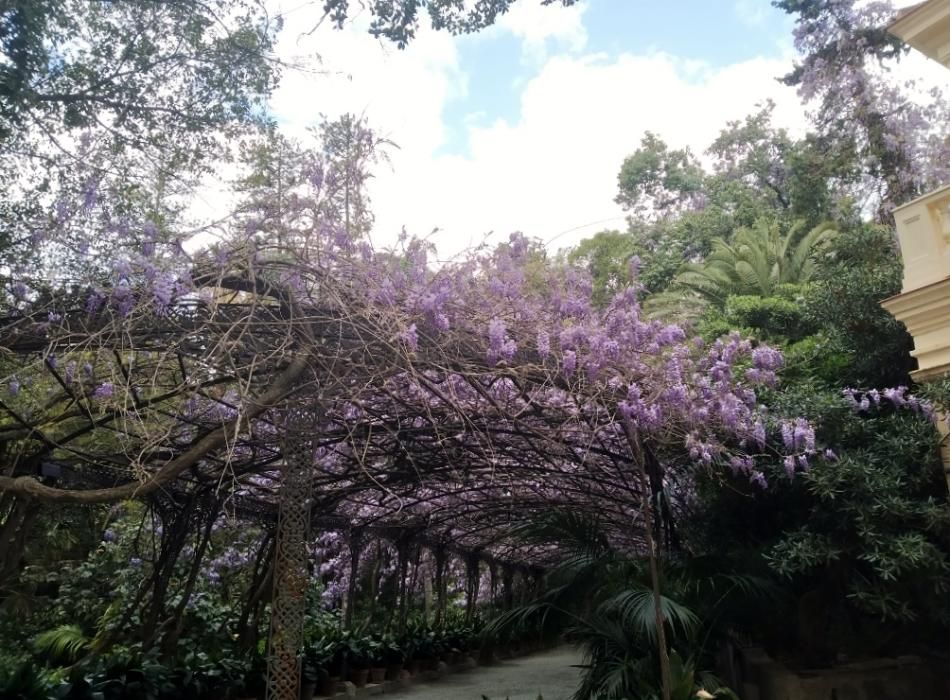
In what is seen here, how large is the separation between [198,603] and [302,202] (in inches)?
258

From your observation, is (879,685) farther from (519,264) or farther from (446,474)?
(519,264)

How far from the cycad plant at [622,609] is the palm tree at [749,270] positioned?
705 cm

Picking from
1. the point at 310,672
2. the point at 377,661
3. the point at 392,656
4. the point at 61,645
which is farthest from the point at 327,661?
the point at 61,645

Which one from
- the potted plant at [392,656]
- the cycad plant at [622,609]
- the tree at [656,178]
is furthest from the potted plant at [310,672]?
the tree at [656,178]

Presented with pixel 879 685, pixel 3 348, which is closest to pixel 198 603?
pixel 3 348

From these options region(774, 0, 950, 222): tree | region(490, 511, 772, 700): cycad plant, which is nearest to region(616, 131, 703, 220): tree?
region(774, 0, 950, 222): tree

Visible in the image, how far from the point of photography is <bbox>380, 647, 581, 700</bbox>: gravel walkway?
967cm

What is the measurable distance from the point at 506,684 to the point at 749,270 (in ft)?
25.5

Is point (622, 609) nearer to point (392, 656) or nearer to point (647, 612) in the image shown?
point (647, 612)

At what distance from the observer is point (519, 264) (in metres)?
5.16

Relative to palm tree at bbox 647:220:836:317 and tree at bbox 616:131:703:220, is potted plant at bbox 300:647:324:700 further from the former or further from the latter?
tree at bbox 616:131:703:220

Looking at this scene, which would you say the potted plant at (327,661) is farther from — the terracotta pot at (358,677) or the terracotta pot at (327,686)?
the terracotta pot at (358,677)

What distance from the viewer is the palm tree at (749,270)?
1327 cm

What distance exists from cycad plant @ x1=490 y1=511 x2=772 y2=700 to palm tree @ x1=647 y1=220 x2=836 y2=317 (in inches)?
278
